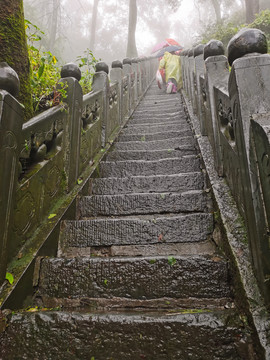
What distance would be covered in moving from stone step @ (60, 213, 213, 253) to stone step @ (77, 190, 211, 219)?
251 mm

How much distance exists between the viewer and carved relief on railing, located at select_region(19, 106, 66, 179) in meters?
2.31

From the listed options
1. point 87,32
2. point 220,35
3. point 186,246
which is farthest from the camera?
point 87,32

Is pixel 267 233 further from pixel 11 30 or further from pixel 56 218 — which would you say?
pixel 11 30

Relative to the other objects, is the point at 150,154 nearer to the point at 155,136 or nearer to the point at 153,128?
the point at 155,136

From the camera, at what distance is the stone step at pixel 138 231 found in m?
2.48

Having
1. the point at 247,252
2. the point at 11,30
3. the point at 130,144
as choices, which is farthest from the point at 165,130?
the point at 247,252

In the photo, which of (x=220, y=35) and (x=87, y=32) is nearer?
(x=220, y=35)

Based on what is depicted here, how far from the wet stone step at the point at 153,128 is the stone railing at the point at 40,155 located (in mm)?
1252

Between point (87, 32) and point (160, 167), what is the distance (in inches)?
1303

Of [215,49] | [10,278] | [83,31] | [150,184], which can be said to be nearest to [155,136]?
[150,184]

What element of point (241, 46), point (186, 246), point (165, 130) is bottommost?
point (186, 246)

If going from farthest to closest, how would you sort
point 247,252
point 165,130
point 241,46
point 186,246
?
1. point 165,130
2. point 186,246
3. point 241,46
4. point 247,252

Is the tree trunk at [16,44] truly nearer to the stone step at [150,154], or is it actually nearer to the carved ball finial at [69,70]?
the carved ball finial at [69,70]

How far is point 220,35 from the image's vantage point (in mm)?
11586
